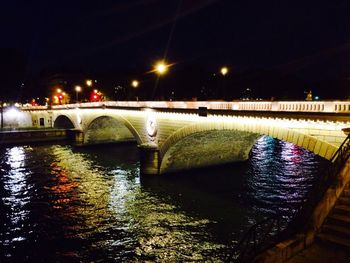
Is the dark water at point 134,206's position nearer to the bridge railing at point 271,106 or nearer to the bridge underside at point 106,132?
the bridge railing at point 271,106

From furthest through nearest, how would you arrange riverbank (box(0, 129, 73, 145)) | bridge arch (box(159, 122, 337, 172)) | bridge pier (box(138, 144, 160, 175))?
1. riverbank (box(0, 129, 73, 145))
2. bridge pier (box(138, 144, 160, 175))
3. bridge arch (box(159, 122, 337, 172))

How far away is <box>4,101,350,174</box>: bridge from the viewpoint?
13930 mm

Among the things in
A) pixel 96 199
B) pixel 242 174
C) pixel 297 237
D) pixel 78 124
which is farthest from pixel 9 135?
pixel 297 237

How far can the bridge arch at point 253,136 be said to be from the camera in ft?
46.4

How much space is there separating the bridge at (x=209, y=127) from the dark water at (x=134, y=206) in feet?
5.37

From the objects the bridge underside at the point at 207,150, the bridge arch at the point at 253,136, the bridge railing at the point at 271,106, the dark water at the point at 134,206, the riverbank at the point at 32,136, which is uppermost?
the bridge railing at the point at 271,106

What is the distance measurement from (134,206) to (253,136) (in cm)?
1401

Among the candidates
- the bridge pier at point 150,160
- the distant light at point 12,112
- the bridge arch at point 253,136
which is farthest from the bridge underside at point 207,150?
the distant light at point 12,112

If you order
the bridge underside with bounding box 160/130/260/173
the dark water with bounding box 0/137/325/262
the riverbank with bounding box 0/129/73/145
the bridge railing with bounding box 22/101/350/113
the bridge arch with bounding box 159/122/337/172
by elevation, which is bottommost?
the dark water with bounding box 0/137/325/262

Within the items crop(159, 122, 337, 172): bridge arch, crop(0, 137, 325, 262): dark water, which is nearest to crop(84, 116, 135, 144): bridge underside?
crop(0, 137, 325, 262): dark water

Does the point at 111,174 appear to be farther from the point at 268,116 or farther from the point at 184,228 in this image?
the point at 268,116

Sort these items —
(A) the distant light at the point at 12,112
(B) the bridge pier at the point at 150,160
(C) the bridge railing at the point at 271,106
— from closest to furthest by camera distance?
(C) the bridge railing at the point at 271,106 → (B) the bridge pier at the point at 150,160 → (A) the distant light at the point at 12,112

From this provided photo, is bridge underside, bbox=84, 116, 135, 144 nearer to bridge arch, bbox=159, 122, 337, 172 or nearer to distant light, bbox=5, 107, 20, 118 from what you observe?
bridge arch, bbox=159, 122, 337, 172

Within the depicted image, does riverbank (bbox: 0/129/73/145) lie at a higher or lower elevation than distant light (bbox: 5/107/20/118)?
lower
